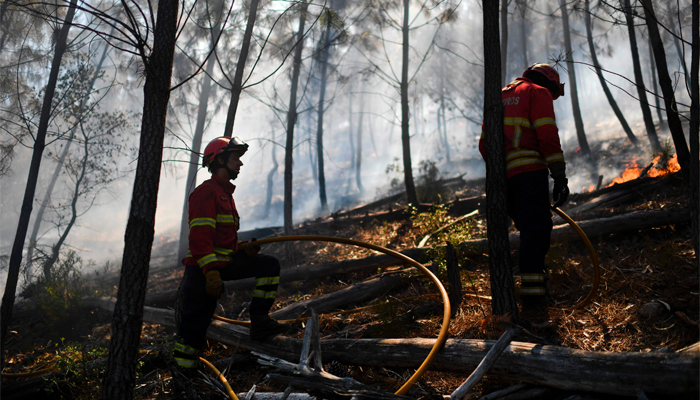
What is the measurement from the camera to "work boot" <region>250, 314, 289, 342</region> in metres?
3.52

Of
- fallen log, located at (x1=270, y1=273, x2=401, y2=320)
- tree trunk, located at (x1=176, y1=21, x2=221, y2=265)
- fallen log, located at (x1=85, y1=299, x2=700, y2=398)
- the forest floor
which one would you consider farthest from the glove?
tree trunk, located at (x1=176, y1=21, x2=221, y2=265)

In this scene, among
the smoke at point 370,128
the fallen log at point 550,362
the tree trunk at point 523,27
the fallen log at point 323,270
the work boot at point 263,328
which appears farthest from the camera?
the smoke at point 370,128

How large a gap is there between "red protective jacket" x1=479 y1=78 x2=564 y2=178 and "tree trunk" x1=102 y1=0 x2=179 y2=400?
8.40 ft

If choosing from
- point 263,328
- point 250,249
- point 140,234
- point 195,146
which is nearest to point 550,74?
point 250,249

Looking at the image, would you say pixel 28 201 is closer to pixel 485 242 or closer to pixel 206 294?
pixel 206 294

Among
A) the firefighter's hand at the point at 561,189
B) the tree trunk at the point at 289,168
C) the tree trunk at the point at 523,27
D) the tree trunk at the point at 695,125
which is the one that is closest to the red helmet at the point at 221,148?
the firefighter's hand at the point at 561,189

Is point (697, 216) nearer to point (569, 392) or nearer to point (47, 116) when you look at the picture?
point (569, 392)

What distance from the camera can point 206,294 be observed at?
329cm

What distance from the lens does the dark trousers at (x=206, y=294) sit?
319 cm

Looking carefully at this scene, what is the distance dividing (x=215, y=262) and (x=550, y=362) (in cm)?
253

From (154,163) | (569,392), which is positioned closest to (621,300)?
(569,392)

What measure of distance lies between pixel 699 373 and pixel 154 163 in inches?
126

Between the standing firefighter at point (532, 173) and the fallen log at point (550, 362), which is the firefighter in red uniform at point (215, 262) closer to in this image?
the fallen log at point (550, 362)

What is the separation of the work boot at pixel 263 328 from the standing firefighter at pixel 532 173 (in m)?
2.21
